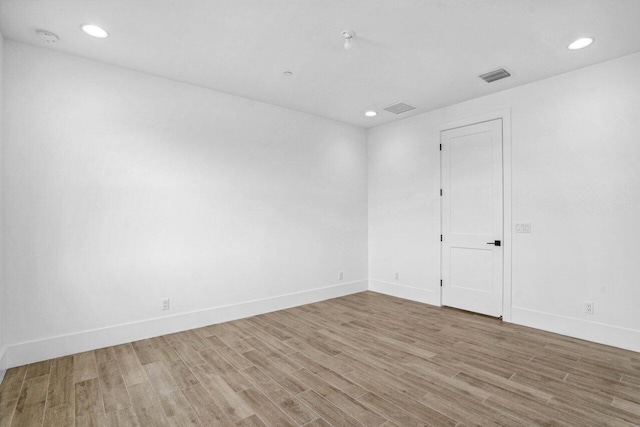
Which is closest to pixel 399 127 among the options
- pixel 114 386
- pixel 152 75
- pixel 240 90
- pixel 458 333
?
pixel 240 90

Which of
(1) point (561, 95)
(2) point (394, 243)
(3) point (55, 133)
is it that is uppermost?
(1) point (561, 95)

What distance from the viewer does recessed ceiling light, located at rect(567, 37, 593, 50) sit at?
2.80 m

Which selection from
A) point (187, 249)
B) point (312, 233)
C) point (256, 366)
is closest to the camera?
point (256, 366)

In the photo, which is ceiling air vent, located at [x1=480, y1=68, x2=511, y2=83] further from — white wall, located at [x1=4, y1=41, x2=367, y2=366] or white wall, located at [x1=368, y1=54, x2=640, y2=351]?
white wall, located at [x1=4, y1=41, x2=367, y2=366]

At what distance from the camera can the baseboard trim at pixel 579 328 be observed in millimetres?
3062

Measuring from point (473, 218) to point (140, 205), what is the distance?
162 inches

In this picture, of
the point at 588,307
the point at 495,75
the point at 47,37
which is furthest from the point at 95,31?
the point at 588,307

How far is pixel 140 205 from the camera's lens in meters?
3.40

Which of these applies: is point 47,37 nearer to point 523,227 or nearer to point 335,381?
point 335,381

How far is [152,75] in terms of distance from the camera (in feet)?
11.5

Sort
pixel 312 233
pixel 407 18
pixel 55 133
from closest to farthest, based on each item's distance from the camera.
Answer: pixel 407 18 < pixel 55 133 < pixel 312 233

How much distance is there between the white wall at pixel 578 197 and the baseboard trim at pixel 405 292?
1.09m

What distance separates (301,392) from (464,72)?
3.54m

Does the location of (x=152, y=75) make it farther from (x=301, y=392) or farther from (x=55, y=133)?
(x=301, y=392)
